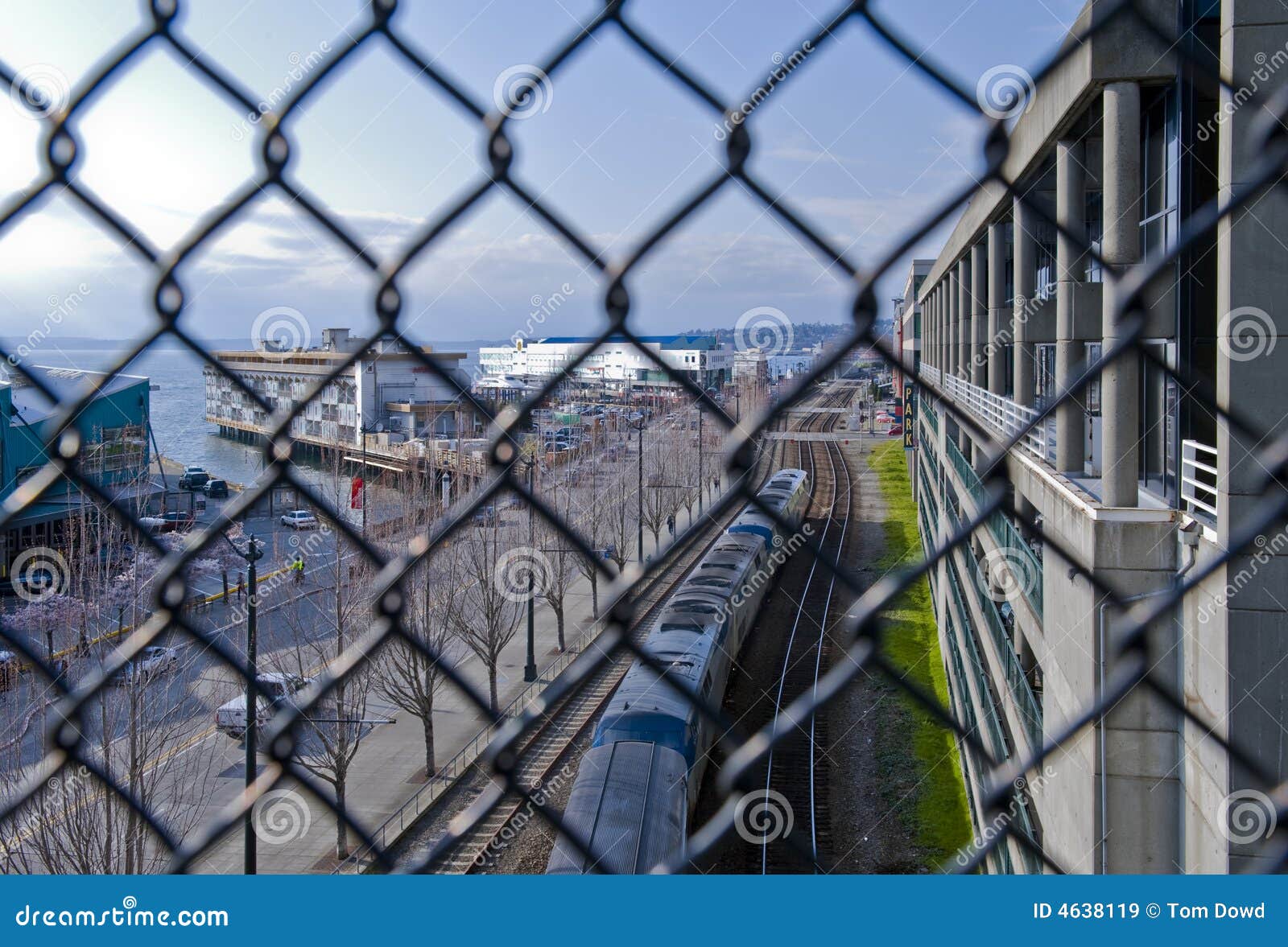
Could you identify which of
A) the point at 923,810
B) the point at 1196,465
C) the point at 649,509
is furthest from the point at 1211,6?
the point at 649,509

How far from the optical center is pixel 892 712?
11375 mm

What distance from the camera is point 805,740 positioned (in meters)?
10.7

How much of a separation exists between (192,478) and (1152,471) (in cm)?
907

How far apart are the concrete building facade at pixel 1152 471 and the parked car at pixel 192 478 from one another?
630cm

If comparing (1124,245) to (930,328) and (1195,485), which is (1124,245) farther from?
(930,328)

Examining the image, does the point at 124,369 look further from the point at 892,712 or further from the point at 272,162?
the point at 892,712

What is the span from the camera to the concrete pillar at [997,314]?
8422 mm

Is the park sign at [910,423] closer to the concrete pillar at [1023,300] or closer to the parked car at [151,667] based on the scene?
the concrete pillar at [1023,300]

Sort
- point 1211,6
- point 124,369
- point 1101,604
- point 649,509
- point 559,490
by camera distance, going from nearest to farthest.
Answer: point 124,369 → point 1211,6 → point 1101,604 → point 559,490 → point 649,509

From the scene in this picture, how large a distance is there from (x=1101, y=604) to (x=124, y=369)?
3.39m

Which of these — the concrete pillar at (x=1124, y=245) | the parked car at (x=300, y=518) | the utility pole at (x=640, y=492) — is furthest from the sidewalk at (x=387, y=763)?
the concrete pillar at (x=1124, y=245)

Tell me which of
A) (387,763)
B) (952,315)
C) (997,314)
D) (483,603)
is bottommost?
(387,763)

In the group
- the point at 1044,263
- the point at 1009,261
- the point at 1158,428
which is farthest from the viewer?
the point at 1009,261

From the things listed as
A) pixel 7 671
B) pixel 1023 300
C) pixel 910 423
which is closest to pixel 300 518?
pixel 7 671
